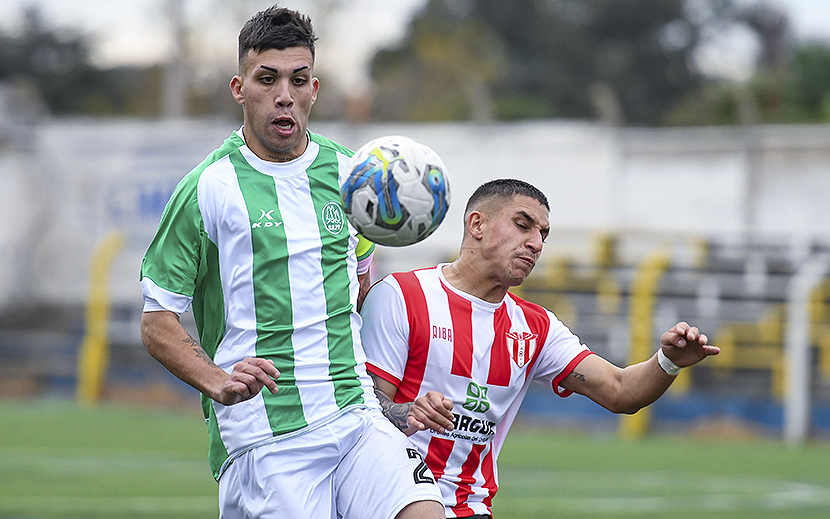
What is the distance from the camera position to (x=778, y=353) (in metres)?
15.5

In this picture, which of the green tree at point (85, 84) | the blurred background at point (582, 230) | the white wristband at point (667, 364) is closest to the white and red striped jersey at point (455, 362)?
the white wristband at point (667, 364)

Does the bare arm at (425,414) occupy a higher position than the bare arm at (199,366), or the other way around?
the bare arm at (199,366)

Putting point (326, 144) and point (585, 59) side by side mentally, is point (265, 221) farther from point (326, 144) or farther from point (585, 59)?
point (585, 59)

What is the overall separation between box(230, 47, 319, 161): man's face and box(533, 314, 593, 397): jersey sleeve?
1308 mm

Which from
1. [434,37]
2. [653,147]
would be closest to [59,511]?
[653,147]

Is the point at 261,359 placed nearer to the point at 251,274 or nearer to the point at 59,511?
the point at 251,274

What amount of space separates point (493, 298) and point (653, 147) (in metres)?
15.7

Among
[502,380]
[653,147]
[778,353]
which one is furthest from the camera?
[653,147]

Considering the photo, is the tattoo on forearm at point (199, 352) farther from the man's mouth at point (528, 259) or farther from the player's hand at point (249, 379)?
the man's mouth at point (528, 259)

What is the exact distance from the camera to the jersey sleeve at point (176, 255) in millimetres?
4254

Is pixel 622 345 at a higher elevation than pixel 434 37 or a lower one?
lower

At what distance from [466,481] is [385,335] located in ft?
2.17

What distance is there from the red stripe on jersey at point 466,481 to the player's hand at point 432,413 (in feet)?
1.76

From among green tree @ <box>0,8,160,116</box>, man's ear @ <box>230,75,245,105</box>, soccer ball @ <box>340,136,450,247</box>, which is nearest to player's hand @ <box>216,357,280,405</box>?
soccer ball @ <box>340,136,450,247</box>
